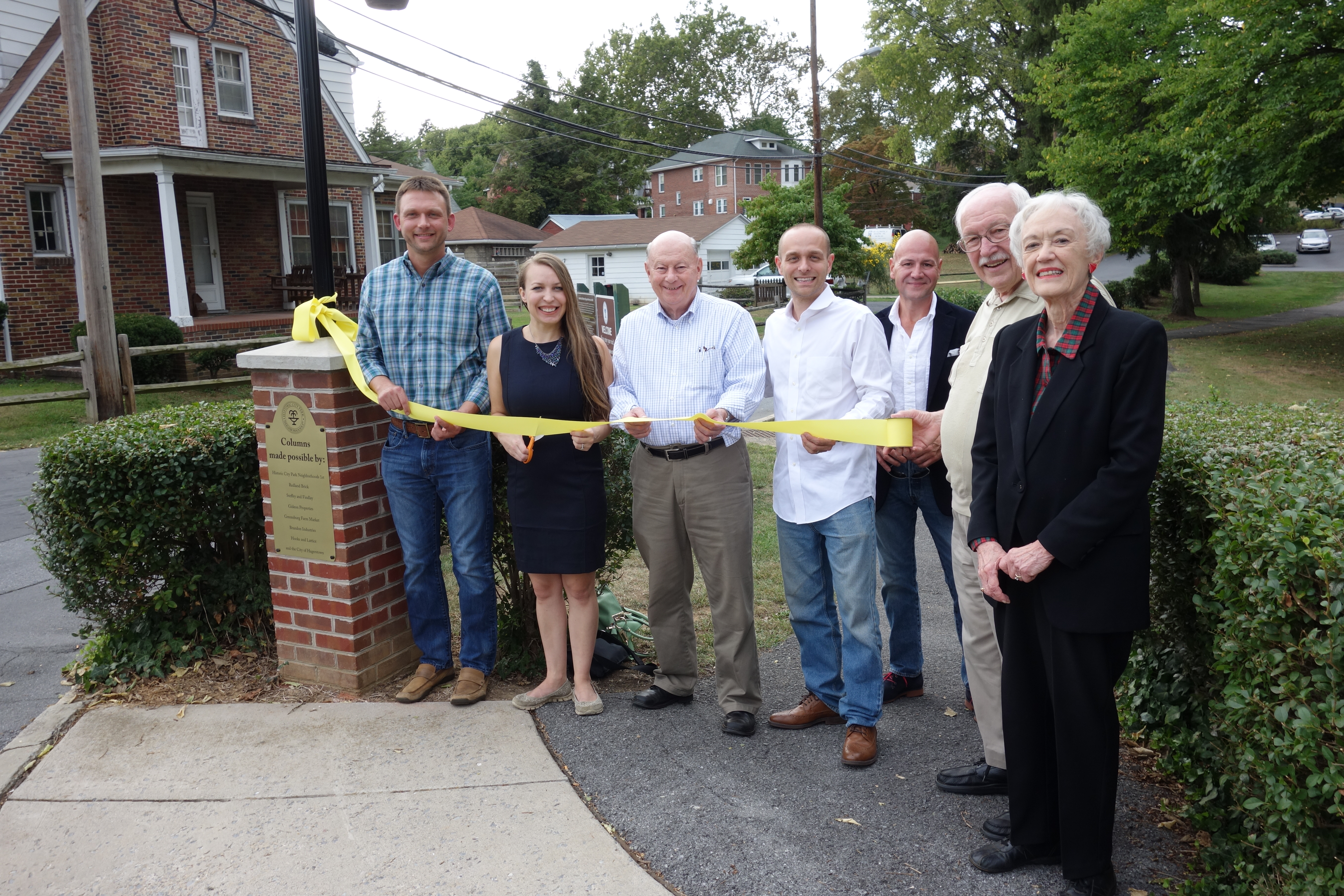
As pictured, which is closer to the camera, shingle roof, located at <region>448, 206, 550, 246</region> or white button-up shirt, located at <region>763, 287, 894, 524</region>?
white button-up shirt, located at <region>763, 287, 894, 524</region>

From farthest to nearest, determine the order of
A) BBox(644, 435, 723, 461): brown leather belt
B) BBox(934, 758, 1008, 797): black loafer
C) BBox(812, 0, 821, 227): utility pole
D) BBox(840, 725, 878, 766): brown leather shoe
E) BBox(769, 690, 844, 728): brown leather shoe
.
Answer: BBox(812, 0, 821, 227): utility pole → BBox(769, 690, 844, 728): brown leather shoe → BBox(644, 435, 723, 461): brown leather belt → BBox(840, 725, 878, 766): brown leather shoe → BBox(934, 758, 1008, 797): black loafer

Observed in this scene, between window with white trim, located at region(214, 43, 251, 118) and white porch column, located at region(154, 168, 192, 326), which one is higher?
window with white trim, located at region(214, 43, 251, 118)

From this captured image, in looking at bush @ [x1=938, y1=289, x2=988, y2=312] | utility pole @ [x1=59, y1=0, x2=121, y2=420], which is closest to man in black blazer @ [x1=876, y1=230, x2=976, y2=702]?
utility pole @ [x1=59, y1=0, x2=121, y2=420]

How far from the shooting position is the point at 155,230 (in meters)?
20.8

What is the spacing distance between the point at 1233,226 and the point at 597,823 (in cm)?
2026

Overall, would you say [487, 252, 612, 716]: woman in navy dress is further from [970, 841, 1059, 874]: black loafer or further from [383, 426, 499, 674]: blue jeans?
[970, 841, 1059, 874]: black loafer

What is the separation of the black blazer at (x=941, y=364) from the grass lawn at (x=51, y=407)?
33.7 ft

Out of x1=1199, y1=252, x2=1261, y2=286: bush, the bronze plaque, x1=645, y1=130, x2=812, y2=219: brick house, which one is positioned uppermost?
x1=645, y1=130, x2=812, y2=219: brick house

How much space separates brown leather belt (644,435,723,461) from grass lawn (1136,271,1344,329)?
25990 mm

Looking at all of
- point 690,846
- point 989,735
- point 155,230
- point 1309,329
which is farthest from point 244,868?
point 1309,329

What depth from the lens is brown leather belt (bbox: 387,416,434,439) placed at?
14.0 feet

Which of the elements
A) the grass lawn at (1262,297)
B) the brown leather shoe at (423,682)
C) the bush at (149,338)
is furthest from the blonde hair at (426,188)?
the grass lawn at (1262,297)

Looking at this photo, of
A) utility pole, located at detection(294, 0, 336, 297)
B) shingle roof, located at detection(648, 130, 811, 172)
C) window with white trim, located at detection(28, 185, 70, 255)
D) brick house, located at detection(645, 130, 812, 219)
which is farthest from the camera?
brick house, located at detection(645, 130, 812, 219)

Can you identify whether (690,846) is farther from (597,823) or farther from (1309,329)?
(1309,329)
